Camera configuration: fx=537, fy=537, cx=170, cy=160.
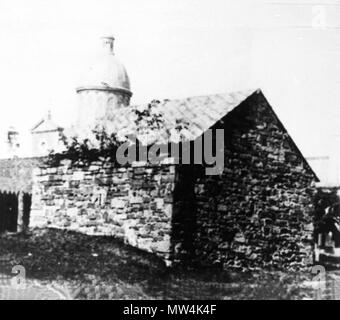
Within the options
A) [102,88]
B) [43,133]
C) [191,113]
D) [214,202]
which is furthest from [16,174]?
[43,133]

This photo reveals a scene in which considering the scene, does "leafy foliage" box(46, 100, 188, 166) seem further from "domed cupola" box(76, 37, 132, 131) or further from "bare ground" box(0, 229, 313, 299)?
"domed cupola" box(76, 37, 132, 131)

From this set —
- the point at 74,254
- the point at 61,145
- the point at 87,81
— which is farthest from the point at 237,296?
the point at 87,81

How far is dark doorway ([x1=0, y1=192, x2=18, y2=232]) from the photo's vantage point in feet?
56.3

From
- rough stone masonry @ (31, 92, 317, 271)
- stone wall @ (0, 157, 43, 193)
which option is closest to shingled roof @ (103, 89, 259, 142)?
rough stone masonry @ (31, 92, 317, 271)

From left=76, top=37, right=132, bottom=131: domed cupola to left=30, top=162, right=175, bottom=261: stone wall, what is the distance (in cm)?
1684

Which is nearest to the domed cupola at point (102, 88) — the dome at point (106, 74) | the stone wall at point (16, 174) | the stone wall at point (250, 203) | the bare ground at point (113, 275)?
the dome at point (106, 74)

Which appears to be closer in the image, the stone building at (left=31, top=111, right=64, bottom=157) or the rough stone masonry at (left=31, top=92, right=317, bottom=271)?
the rough stone masonry at (left=31, top=92, right=317, bottom=271)

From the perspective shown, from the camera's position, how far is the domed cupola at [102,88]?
3017 cm

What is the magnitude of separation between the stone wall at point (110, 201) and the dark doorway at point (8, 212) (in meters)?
3.99

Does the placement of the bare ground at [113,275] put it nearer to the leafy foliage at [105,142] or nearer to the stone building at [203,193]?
the stone building at [203,193]

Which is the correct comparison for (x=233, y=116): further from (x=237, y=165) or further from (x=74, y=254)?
(x=74, y=254)

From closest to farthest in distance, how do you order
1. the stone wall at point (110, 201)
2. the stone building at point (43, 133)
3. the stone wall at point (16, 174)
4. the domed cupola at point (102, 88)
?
the stone wall at point (110, 201) < the stone wall at point (16, 174) < the domed cupola at point (102, 88) < the stone building at point (43, 133)

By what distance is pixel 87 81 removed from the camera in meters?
30.5

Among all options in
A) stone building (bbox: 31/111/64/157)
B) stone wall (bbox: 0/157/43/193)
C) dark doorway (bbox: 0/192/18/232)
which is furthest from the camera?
stone building (bbox: 31/111/64/157)
